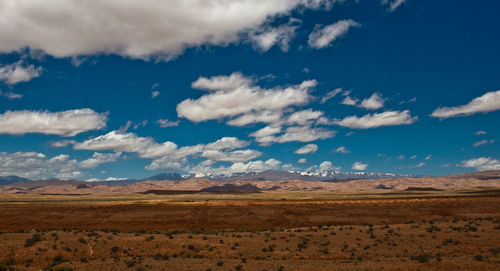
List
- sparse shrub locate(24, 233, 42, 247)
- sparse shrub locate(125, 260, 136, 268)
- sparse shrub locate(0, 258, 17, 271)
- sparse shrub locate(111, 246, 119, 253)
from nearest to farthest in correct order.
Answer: sparse shrub locate(0, 258, 17, 271)
sparse shrub locate(125, 260, 136, 268)
sparse shrub locate(24, 233, 42, 247)
sparse shrub locate(111, 246, 119, 253)

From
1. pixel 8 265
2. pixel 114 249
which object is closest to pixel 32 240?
pixel 8 265

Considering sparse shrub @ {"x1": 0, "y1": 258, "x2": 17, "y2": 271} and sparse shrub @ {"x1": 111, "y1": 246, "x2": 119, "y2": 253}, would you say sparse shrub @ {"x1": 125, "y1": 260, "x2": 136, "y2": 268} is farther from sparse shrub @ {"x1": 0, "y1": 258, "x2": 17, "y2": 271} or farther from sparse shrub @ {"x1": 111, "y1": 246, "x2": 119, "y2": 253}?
sparse shrub @ {"x1": 0, "y1": 258, "x2": 17, "y2": 271}

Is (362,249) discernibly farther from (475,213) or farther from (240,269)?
(475,213)

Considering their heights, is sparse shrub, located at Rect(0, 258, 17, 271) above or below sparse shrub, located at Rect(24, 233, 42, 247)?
below

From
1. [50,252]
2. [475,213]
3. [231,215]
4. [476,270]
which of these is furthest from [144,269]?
[475,213]

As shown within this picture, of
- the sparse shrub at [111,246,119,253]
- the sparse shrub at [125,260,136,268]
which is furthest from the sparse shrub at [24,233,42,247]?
the sparse shrub at [125,260,136,268]

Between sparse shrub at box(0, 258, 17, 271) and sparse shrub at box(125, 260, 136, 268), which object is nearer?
sparse shrub at box(0, 258, 17, 271)

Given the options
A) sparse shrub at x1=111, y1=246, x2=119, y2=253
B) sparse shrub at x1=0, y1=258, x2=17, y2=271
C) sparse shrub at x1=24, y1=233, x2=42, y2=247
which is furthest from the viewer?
sparse shrub at x1=111, y1=246, x2=119, y2=253

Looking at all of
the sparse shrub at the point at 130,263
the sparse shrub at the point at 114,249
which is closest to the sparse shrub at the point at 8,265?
the sparse shrub at the point at 114,249

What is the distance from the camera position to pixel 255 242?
33.9 meters

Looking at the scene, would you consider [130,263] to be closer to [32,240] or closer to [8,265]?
[8,265]

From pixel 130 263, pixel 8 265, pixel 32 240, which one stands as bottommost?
pixel 8 265

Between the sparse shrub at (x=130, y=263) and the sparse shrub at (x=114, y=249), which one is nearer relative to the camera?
the sparse shrub at (x=130, y=263)

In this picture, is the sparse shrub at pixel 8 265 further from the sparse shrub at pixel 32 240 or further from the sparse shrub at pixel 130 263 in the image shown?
the sparse shrub at pixel 130 263
